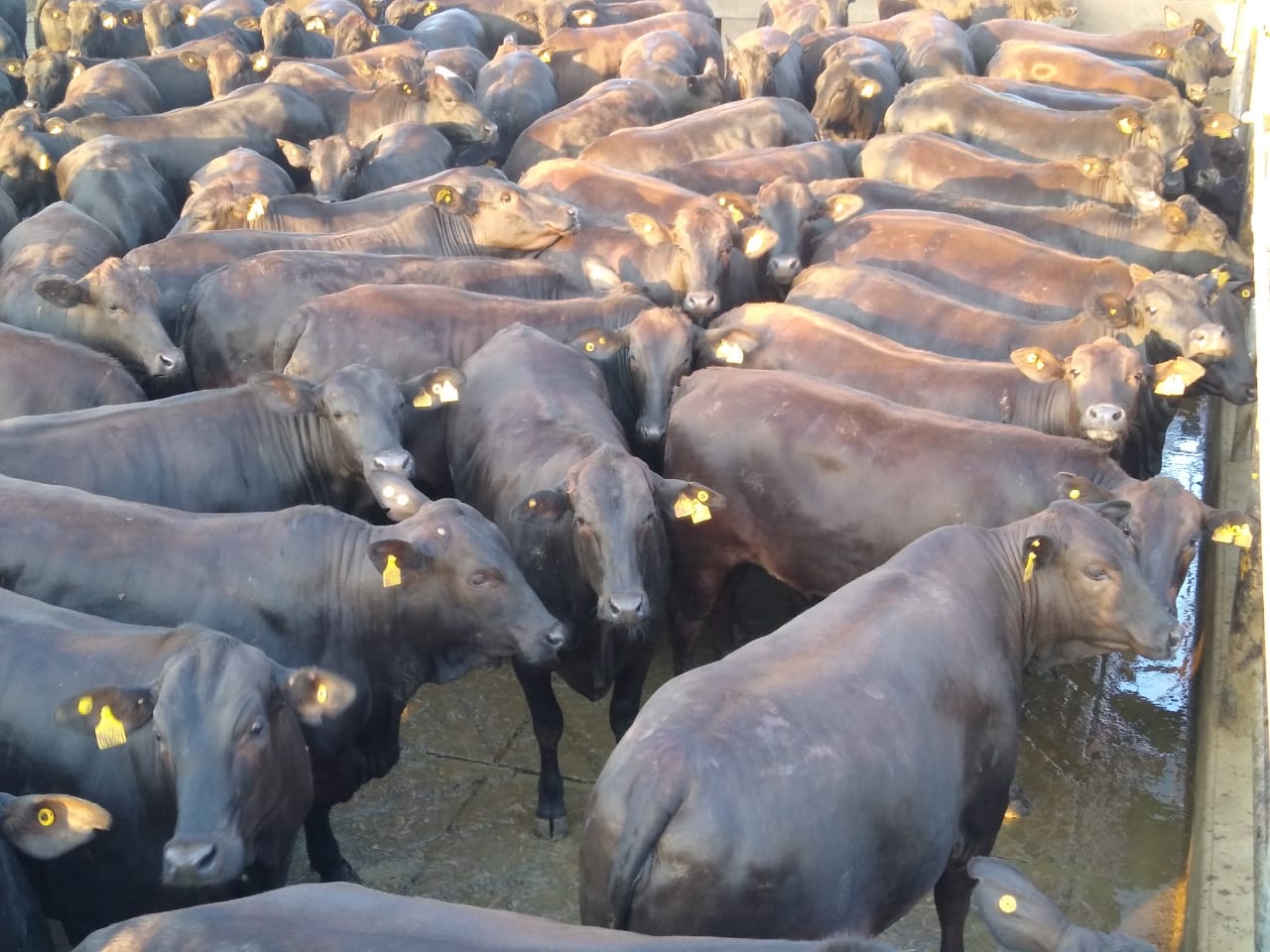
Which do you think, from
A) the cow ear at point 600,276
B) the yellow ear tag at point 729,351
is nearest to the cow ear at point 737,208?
the cow ear at point 600,276

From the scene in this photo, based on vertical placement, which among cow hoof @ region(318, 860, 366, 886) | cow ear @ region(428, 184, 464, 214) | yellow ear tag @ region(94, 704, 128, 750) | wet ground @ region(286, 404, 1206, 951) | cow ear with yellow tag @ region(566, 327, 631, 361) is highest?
cow ear @ region(428, 184, 464, 214)

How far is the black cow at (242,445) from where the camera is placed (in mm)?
6012

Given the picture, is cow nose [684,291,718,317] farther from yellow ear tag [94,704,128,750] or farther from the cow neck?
yellow ear tag [94,704,128,750]

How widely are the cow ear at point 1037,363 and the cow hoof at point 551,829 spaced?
10.0ft

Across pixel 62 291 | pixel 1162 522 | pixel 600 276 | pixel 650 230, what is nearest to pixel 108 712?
pixel 1162 522

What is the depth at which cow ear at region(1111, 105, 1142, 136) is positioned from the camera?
10.7 m

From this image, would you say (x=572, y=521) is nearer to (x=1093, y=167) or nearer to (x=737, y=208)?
(x=737, y=208)

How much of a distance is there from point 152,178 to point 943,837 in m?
8.07

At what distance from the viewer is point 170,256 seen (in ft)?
26.8

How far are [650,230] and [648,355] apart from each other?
68.3 inches

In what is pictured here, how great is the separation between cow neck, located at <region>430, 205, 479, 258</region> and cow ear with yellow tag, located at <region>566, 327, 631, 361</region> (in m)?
2.13

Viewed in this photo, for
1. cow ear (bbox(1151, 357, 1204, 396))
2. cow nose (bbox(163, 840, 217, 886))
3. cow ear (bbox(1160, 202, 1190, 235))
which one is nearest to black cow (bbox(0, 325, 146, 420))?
cow nose (bbox(163, 840, 217, 886))

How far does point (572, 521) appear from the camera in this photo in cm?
565

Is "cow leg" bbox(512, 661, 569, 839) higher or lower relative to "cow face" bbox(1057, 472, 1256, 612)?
lower
